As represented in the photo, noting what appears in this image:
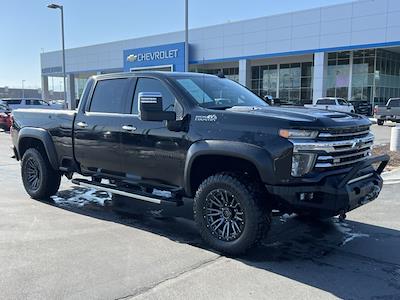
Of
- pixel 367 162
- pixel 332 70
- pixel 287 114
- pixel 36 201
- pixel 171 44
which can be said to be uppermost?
pixel 171 44

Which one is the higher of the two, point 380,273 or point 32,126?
point 32,126

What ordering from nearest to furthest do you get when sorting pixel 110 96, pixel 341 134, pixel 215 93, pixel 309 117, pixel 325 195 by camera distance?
pixel 325 195, pixel 309 117, pixel 341 134, pixel 215 93, pixel 110 96

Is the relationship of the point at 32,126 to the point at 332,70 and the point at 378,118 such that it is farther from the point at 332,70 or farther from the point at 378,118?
the point at 332,70

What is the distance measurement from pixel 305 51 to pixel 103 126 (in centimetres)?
3267

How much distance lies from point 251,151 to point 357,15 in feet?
105

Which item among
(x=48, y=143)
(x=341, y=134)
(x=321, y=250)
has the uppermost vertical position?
(x=341, y=134)

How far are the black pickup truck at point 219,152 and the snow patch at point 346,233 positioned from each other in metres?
0.78

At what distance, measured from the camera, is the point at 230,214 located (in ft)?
16.3

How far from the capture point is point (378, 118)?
2836cm

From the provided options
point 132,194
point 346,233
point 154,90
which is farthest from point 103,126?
point 346,233

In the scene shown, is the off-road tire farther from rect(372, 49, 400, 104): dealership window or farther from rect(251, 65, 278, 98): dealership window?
rect(251, 65, 278, 98): dealership window

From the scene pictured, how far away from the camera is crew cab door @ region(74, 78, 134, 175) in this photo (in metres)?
6.13

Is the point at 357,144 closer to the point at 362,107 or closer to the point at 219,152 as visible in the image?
the point at 219,152

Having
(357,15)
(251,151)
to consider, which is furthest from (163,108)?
(357,15)
